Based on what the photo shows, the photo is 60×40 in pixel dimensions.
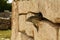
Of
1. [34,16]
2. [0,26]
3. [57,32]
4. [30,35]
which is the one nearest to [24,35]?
[30,35]

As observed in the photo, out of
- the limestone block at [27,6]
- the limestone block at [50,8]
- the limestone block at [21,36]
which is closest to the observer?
the limestone block at [50,8]

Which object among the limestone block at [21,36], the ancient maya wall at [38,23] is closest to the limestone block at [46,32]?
the ancient maya wall at [38,23]

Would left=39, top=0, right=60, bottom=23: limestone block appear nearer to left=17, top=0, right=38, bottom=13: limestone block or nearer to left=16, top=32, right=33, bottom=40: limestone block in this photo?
left=17, top=0, right=38, bottom=13: limestone block

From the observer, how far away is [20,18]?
51.9 inches

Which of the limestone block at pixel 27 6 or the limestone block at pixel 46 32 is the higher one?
the limestone block at pixel 27 6

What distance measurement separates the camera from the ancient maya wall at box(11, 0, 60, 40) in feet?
3.50

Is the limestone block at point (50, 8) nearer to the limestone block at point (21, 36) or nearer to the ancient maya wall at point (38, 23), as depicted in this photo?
the ancient maya wall at point (38, 23)

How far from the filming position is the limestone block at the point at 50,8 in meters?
1.04

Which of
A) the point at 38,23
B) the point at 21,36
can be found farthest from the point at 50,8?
the point at 21,36

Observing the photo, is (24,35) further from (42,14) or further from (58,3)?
(58,3)

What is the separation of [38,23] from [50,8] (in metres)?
0.13

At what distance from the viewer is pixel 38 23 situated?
1162mm

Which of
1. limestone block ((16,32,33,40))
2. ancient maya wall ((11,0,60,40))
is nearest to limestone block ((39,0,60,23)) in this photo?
ancient maya wall ((11,0,60,40))

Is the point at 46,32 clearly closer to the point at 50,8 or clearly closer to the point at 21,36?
the point at 50,8
